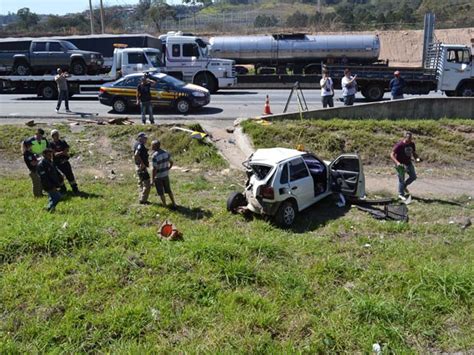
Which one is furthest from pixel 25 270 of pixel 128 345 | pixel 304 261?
pixel 304 261

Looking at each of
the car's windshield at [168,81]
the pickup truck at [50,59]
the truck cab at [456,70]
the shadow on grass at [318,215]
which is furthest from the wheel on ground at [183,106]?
the truck cab at [456,70]

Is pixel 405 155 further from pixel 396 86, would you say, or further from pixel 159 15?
pixel 159 15

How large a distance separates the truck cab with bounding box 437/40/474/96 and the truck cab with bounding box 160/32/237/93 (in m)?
9.98

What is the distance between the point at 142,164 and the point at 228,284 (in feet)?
12.5

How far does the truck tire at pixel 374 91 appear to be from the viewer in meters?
22.6

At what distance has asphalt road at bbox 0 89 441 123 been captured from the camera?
18.9 meters

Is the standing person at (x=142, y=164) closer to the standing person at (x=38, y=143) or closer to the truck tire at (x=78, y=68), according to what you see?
the standing person at (x=38, y=143)

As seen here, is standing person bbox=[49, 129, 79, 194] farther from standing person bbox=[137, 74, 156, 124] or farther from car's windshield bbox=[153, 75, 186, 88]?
car's windshield bbox=[153, 75, 186, 88]

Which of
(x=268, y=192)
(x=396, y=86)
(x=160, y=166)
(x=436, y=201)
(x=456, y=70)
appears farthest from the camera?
(x=456, y=70)

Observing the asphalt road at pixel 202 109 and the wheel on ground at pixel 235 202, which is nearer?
the wheel on ground at pixel 235 202

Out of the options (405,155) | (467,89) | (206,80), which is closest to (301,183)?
(405,155)

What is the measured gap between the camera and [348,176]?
10.9 meters

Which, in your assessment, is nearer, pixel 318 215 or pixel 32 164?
pixel 318 215

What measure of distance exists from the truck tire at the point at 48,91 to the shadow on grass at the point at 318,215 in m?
17.5
